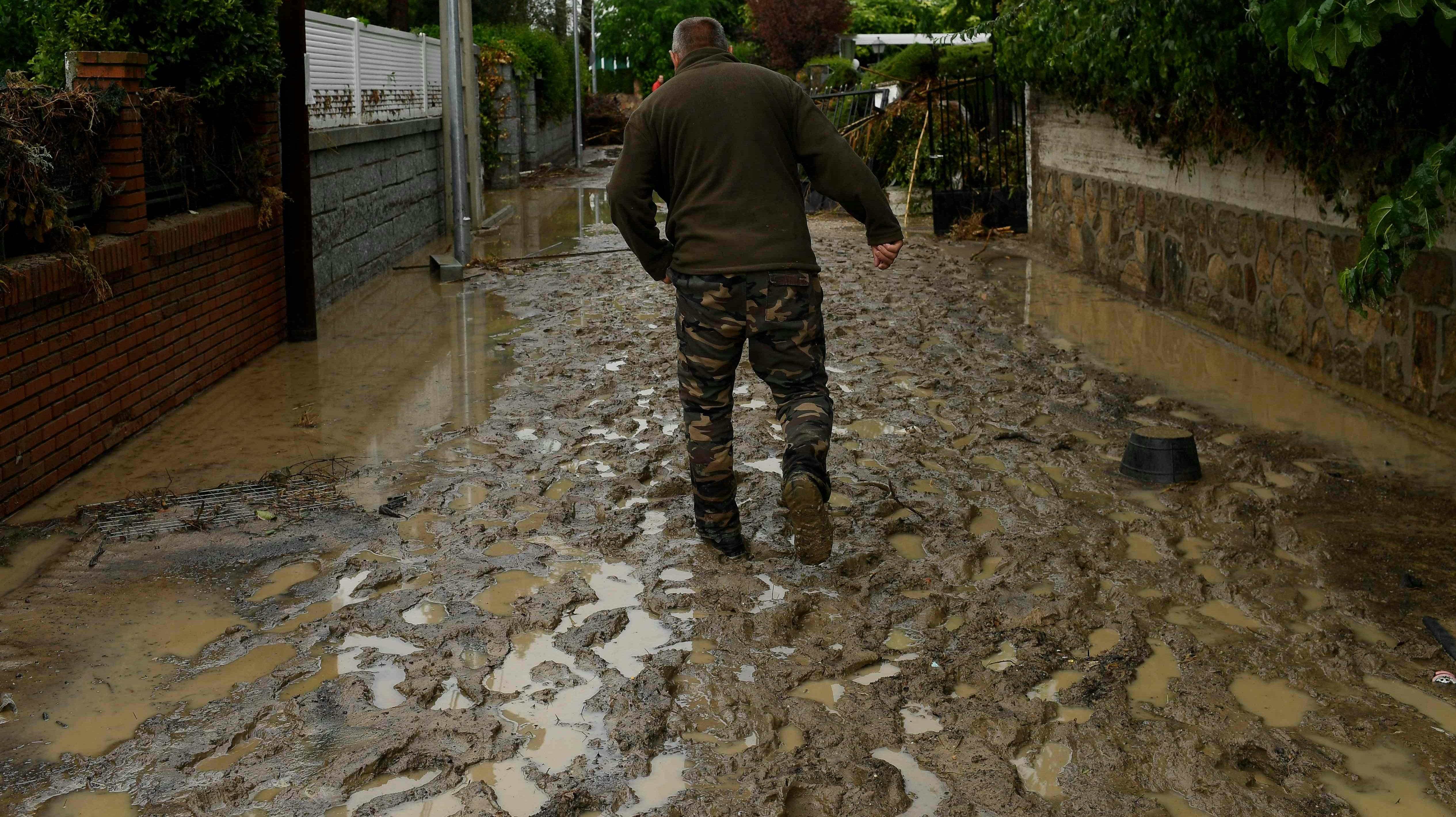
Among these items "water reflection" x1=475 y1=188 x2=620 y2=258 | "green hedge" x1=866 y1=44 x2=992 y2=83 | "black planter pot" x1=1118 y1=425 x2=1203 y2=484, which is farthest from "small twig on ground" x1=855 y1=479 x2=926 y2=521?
"green hedge" x1=866 y1=44 x2=992 y2=83

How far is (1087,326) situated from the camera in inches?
383

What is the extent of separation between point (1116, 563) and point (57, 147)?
16.5ft

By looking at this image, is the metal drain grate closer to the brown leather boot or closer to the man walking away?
the man walking away

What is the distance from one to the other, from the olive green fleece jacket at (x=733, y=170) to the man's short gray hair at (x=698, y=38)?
0.03 m

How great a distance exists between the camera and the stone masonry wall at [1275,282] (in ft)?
22.1

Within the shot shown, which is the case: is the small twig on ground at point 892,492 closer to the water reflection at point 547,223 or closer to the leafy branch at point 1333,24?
the leafy branch at point 1333,24

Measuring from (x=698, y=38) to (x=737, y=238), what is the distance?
0.81m

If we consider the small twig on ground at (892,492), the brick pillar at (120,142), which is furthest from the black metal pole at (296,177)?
the small twig on ground at (892,492)

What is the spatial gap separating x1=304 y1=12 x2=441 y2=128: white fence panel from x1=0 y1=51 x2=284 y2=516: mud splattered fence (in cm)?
250

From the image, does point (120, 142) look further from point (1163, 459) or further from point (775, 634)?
point (1163, 459)

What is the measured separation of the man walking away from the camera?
4.85m

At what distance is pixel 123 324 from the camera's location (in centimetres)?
677

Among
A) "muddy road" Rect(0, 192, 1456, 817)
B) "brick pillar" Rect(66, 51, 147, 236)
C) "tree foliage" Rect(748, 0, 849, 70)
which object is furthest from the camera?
"tree foliage" Rect(748, 0, 849, 70)

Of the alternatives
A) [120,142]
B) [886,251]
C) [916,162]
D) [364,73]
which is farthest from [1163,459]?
[916,162]
